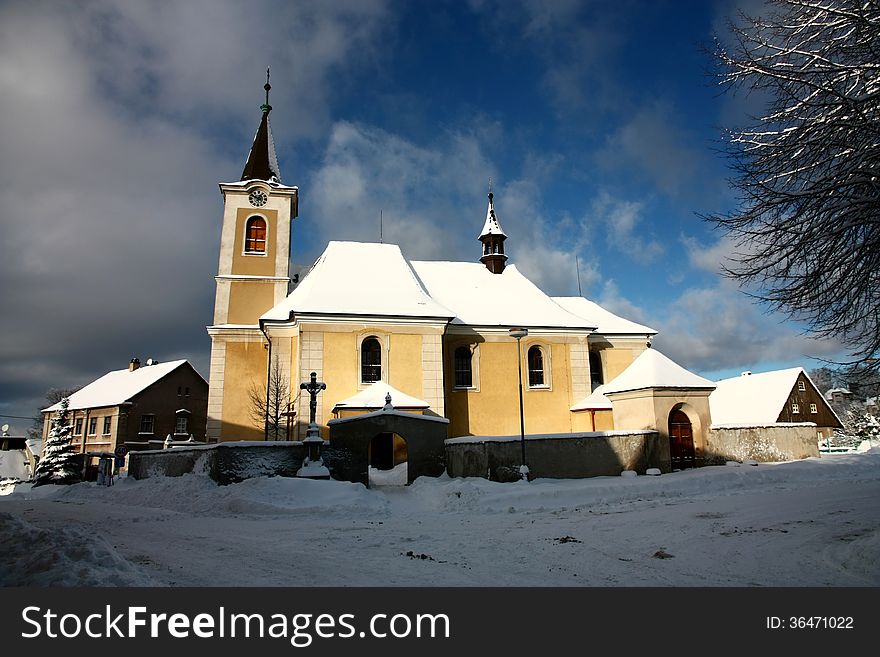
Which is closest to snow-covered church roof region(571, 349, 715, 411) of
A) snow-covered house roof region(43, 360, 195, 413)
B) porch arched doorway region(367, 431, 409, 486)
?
porch arched doorway region(367, 431, 409, 486)

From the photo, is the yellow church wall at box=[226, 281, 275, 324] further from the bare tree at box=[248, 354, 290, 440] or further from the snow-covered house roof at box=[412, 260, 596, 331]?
the snow-covered house roof at box=[412, 260, 596, 331]

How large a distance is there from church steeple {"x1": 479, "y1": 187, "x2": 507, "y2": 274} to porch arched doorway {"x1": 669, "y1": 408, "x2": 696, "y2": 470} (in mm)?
14212

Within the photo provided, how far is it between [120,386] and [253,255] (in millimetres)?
27445

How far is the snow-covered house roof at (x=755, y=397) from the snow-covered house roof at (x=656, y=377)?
18418 millimetres

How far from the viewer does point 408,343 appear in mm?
25016

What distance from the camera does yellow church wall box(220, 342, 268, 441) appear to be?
85.0 feet

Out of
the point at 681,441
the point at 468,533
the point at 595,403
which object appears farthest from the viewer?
the point at 595,403

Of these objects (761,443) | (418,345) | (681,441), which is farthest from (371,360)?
(761,443)

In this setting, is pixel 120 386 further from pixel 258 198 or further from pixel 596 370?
pixel 596 370

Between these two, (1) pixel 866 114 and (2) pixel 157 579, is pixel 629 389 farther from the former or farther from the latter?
(2) pixel 157 579
